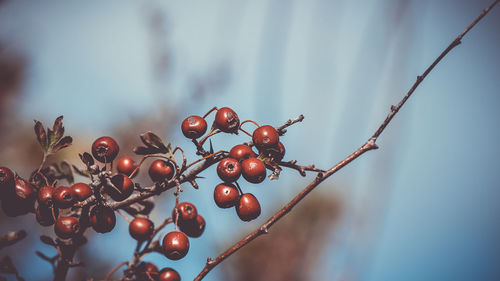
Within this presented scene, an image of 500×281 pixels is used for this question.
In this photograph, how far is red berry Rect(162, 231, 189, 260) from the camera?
124cm

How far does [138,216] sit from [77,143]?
500 cm

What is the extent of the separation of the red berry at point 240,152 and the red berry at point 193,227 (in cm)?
36

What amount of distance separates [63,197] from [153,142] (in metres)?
0.39

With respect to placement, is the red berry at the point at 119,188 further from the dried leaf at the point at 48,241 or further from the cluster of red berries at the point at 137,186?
the dried leaf at the point at 48,241

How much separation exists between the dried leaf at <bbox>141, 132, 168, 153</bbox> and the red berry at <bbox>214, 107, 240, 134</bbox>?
9.7 inches

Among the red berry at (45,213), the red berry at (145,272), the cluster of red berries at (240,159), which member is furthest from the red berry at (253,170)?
A: the red berry at (45,213)

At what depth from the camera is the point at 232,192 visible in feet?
4.19

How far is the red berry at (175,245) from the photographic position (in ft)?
4.07

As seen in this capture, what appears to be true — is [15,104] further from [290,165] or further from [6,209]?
[290,165]

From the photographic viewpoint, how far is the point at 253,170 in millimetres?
1197

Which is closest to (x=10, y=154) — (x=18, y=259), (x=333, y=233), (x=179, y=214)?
(x=18, y=259)

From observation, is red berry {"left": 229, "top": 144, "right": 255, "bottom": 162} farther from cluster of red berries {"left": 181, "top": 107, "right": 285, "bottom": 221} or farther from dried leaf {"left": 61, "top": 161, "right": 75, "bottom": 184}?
dried leaf {"left": 61, "top": 161, "right": 75, "bottom": 184}

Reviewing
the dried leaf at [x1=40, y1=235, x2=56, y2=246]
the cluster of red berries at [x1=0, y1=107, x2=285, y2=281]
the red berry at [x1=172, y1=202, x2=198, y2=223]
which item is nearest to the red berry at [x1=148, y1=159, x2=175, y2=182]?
the cluster of red berries at [x1=0, y1=107, x2=285, y2=281]

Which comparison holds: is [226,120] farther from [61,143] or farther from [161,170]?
[61,143]
